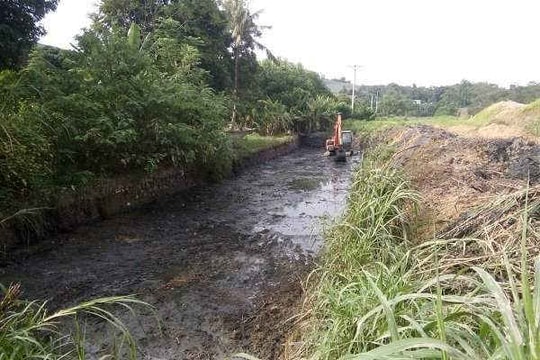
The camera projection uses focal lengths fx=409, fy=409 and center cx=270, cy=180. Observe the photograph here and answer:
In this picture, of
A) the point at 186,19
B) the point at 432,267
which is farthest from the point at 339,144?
the point at 432,267

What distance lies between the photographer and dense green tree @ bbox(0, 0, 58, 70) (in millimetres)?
10242

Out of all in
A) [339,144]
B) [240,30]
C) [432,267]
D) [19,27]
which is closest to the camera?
[432,267]

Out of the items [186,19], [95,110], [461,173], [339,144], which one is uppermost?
[186,19]

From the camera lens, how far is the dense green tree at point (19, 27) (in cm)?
1024

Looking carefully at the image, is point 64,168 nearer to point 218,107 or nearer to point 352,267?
point 218,107

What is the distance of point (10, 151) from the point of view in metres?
5.71

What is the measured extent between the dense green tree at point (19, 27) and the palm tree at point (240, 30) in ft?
34.0

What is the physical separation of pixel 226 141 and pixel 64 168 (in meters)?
5.00

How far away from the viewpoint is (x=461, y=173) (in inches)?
221

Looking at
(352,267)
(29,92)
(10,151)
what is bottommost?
(352,267)

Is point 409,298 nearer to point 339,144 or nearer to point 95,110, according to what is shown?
point 95,110

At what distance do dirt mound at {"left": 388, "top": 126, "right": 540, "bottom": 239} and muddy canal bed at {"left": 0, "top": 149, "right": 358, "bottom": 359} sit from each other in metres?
1.36

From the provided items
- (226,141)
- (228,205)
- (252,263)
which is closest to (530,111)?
(226,141)

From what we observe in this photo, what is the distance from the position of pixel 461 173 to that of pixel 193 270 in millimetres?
3893
